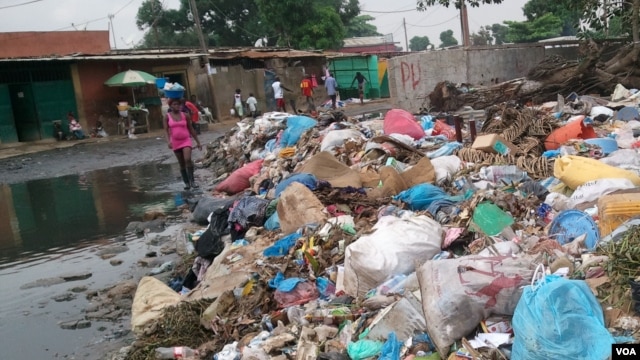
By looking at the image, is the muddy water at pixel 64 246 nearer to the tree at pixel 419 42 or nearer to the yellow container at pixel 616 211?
the yellow container at pixel 616 211

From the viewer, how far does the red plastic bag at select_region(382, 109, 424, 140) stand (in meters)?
8.27

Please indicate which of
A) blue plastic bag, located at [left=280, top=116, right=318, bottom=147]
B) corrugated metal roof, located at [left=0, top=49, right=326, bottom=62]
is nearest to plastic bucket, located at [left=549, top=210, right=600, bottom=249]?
blue plastic bag, located at [left=280, top=116, right=318, bottom=147]

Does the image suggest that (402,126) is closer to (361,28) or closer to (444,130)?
(444,130)

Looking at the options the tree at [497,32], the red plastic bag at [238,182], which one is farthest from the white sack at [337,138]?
the tree at [497,32]

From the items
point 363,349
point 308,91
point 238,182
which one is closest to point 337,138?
point 238,182

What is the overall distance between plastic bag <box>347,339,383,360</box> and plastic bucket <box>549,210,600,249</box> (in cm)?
147

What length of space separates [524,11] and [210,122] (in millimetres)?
27771

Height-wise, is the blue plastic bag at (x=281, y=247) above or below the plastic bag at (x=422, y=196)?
below

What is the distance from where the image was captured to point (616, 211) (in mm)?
3613

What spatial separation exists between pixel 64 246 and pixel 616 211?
550 cm

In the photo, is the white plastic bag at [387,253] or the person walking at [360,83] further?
the person walking at [360,83]

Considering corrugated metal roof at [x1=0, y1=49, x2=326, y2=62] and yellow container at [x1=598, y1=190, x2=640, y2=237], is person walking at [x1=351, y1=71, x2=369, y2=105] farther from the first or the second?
yellow container at [x1=598, y1=190, x2=640, y2=237]

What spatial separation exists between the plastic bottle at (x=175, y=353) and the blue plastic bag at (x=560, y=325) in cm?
198

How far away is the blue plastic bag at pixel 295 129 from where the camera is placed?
32.7 ft
